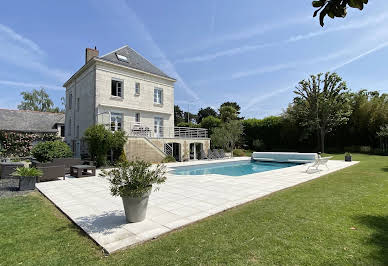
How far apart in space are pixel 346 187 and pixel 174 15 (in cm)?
1053

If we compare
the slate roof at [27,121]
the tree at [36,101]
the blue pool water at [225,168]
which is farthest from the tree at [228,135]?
the tree at [36,101]

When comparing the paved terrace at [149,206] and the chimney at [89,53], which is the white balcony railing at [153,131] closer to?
the chimney at [89,53]

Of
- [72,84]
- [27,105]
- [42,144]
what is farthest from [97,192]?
[27,105]

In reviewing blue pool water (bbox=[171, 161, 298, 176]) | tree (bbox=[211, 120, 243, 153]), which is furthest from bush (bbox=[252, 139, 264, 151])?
blue pool water (bbox=[171, 161, 298, 176])

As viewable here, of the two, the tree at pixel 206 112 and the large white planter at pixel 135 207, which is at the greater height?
the tree at pixel 206 112

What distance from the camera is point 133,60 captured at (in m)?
20.2

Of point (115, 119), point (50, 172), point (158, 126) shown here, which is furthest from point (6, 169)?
point (158, 126)

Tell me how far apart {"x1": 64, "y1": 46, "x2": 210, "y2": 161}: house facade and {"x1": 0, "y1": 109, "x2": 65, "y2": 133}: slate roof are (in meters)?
5.28

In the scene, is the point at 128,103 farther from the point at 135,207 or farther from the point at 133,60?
the point at 135,207

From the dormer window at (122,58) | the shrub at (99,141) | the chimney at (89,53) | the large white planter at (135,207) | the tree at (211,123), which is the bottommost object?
the large white planter at (135,207)

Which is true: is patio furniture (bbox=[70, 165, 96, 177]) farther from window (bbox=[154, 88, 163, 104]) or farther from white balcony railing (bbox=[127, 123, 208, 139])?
window (bbox=[154, 88, 163, 104])

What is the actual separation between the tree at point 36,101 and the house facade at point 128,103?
91.0ft

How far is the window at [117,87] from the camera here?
60.0ft

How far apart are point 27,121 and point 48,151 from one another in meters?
17.6
